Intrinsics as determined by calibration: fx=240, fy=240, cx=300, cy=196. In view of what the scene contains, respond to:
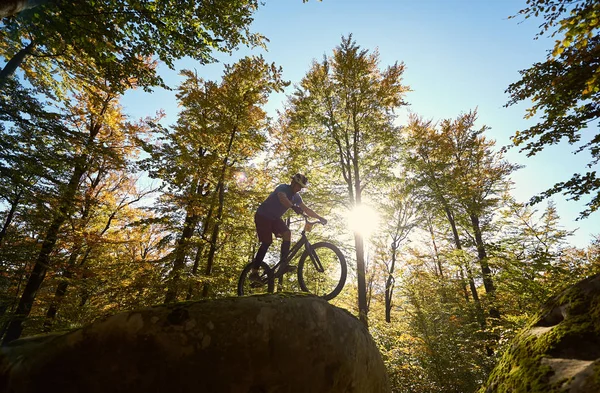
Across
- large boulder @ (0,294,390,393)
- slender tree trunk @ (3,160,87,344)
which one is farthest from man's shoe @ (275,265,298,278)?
slender tree trunk @ (3,160,87,344)

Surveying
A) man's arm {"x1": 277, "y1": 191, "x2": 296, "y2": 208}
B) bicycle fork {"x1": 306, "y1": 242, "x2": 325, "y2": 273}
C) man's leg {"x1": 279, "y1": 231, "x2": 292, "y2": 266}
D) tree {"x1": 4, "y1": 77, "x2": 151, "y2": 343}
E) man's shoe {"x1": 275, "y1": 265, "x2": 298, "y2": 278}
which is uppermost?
tree {"x1": 4, "y1": 77, "x2": 151, "y2": 343}

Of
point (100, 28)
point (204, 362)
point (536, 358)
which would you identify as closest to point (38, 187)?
point (100, 28)

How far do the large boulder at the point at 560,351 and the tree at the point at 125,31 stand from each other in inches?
376

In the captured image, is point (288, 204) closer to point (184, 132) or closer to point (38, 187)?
point (184, 132)

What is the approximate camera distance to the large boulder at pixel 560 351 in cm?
158

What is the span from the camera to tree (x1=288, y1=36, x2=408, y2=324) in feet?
38.0

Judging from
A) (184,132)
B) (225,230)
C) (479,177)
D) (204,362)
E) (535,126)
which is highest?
(479,177)

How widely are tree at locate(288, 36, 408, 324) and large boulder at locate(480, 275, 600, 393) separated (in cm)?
925

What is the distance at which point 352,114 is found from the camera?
471 inches

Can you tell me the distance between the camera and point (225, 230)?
32.6 ft

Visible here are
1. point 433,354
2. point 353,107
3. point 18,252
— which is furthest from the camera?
point 353,107

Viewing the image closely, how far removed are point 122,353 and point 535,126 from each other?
9.45 meters

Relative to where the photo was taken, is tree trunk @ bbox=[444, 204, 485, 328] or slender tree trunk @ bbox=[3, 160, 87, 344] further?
tree trunk @ bbox=[444, 204, 485, 328]

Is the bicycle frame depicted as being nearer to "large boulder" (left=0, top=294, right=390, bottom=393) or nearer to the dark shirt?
the dark shirt
